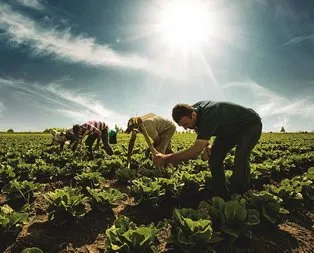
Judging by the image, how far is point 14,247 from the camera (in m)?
3.90

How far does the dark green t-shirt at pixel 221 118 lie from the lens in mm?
4426

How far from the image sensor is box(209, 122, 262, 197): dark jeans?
4.97 meters

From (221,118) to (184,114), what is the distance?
56cm

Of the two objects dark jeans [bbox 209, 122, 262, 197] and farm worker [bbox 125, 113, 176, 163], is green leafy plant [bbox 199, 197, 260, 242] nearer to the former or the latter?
dark jeans [bbox 209, 122, 262, 197]

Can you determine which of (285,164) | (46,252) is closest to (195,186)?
(46,252)

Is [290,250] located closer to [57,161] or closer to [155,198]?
[155,198]

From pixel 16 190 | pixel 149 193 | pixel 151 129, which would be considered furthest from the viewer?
pixel 151 129

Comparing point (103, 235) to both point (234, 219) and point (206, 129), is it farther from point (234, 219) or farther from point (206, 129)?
point (206, 129)

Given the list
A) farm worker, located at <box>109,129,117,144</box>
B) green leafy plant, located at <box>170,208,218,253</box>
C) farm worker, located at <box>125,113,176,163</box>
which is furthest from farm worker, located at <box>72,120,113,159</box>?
green leafy plant, located at <box>170,208,218,253</box>

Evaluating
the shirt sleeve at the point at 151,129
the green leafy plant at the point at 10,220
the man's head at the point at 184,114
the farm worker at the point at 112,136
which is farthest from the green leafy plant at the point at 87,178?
the farm worker at the point at 112,136

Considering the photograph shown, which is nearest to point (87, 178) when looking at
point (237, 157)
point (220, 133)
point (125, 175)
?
point (125, 175)

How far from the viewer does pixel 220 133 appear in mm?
4902

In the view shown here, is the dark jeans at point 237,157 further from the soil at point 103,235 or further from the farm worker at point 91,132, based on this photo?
the farm worker at point 91,132

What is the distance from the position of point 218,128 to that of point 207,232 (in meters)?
1.79
